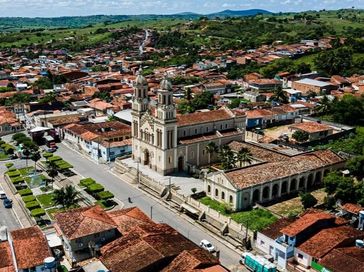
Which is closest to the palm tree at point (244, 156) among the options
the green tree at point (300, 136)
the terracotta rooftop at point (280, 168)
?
the terracotta rooftop at point (280, 168)

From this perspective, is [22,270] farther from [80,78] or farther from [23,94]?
[80,78]

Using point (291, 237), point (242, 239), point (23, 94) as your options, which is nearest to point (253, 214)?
point (242, 239)

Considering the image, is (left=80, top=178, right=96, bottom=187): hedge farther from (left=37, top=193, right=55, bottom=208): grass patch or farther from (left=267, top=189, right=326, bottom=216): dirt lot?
(left=267, top=189, right=326, bottom=216): dirt lot

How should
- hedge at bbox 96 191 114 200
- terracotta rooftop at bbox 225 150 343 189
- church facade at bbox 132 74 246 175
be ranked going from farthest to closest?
church facade at bbox 132 74 246 175 < hedge at bbox 96 191 114 200 < terracotta rooftop at bbox 225 150 343 189

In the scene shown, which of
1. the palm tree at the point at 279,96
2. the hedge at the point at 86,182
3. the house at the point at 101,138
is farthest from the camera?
the palm tree at the point at 279,96

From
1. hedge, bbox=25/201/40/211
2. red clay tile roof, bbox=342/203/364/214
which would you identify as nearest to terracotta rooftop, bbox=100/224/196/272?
hedge, bbox=25/201/40/211

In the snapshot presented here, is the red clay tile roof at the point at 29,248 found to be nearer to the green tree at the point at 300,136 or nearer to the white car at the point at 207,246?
the white car at the point at 207,246
